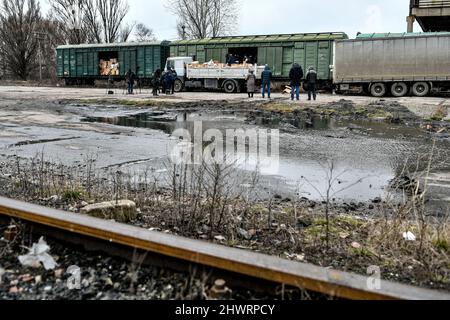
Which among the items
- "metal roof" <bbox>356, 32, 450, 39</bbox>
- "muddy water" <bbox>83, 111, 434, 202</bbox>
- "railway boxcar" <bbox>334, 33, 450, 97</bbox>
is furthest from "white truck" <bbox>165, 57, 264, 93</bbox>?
"muddy water" <bbox>83, 111, 434, 202</bbox>

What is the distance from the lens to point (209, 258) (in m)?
3.02

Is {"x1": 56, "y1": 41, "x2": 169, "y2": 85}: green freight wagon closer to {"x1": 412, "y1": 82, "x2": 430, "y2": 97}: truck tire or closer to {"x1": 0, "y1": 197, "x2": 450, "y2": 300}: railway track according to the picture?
{"x1": 412, "y1": 82, "x2": 430, "y2": 97}: truck tire

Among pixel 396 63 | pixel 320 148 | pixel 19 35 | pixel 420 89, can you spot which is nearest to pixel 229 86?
pixel 396 63

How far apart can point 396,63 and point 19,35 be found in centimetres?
4581

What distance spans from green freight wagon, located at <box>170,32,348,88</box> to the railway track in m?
28.1

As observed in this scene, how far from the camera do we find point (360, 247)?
4.24m

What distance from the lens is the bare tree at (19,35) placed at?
5400 cm

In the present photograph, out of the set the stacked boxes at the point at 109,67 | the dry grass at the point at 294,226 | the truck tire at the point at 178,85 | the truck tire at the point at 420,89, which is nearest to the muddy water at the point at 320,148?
the dry grass at the point at 294,226

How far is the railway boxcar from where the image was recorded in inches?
952

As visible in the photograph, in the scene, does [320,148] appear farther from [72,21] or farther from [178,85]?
[72,21]

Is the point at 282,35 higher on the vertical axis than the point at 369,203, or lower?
higher

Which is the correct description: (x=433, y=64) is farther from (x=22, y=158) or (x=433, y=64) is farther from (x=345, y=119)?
(x=22, y=158)

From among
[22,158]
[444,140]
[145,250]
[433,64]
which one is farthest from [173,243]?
[433,64]

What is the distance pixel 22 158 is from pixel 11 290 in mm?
6548
